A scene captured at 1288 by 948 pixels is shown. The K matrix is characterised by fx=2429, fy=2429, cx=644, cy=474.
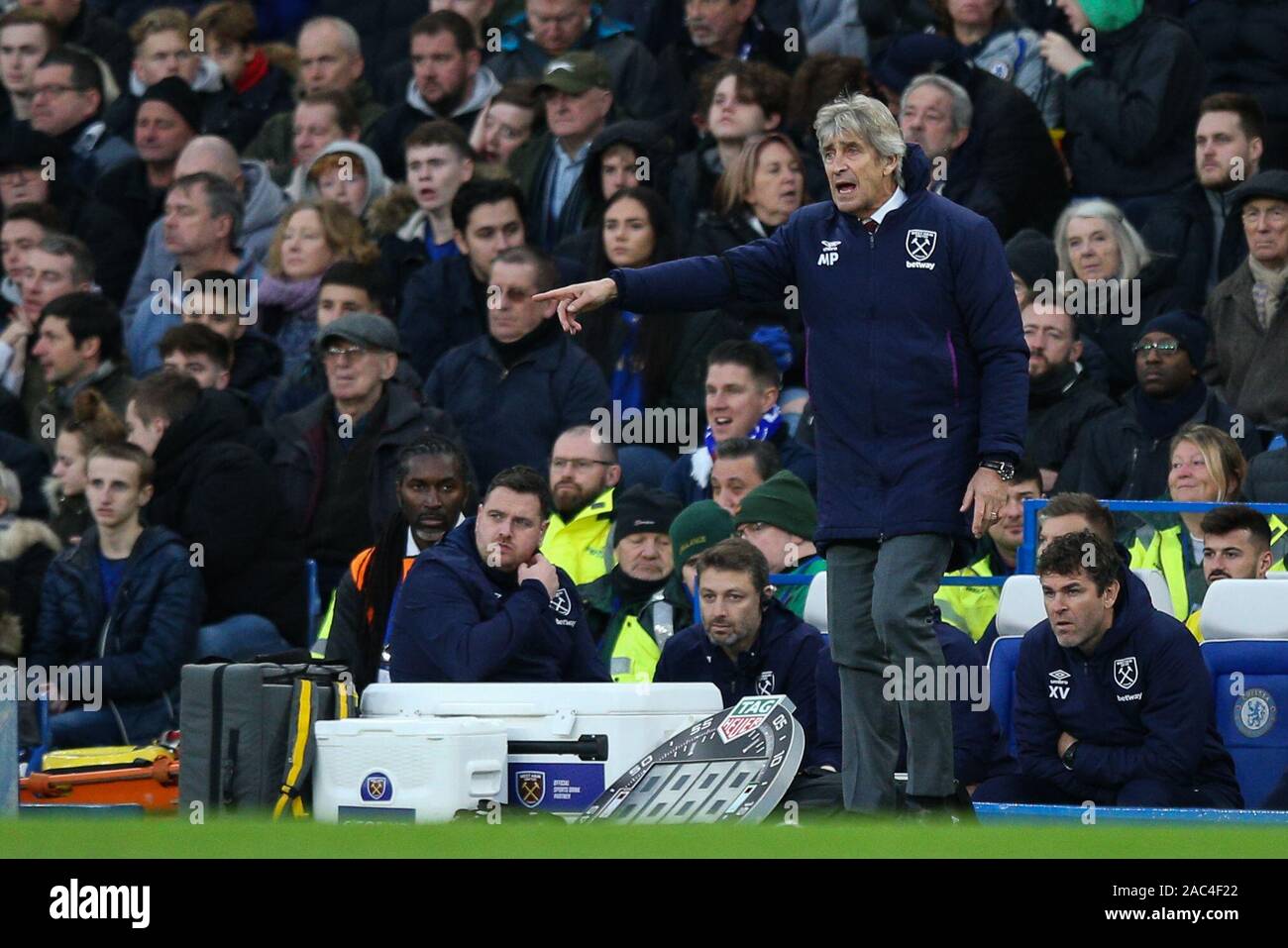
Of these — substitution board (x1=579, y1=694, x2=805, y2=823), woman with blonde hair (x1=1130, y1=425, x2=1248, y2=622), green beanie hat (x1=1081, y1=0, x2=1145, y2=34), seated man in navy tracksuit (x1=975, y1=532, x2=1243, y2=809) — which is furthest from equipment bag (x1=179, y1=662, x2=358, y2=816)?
green beanie hat (x1=1081, y1=0, x2=1145, y2=34)

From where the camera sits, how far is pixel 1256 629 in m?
8.38

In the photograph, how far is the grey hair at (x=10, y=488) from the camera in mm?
12305

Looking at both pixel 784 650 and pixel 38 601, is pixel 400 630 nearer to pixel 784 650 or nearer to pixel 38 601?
pixel 784 650

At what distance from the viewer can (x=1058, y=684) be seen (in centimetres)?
849

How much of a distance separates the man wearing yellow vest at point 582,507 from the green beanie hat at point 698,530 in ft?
2.98

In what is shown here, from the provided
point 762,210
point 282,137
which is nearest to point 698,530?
point 762,210

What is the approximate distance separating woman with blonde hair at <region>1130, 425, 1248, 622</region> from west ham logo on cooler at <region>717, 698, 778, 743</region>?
280 cm

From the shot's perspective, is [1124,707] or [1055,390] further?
[1055,390]

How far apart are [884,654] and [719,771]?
66 cm

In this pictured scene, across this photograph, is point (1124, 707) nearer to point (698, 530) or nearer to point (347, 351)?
point (698, 530)

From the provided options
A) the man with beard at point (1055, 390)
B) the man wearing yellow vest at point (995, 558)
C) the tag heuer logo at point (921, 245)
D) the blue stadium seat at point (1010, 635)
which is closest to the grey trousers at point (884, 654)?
the tag heuer logo at point (921, 245)

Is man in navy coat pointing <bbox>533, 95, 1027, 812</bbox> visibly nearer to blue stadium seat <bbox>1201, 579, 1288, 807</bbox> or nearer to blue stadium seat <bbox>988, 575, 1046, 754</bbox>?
blue stadium seat <bbox>1201, 579, 1288, 807</bbox>
